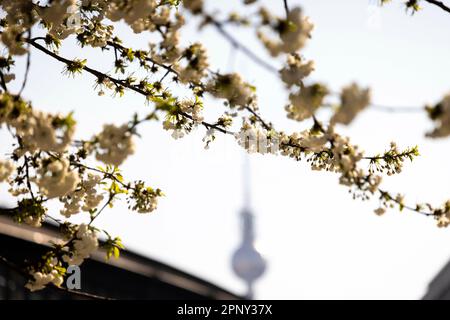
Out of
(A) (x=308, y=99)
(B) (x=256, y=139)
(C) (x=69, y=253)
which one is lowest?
(C) (x=69, y=253)

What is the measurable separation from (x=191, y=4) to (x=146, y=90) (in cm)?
204

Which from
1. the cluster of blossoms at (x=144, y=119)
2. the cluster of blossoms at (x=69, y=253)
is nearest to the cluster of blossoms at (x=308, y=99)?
the cluster of blossoms at (x=144, y=119)

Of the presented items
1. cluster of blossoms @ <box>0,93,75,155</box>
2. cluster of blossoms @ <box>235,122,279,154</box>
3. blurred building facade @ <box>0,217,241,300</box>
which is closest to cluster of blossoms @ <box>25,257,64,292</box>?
cluster of blossoms @ <box>0,93,75,155</box>

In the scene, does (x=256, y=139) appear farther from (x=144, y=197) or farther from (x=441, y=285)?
(x=441, y=285)

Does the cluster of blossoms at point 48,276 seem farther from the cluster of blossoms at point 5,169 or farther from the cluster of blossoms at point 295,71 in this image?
the cluster of blossoms at point 295,71

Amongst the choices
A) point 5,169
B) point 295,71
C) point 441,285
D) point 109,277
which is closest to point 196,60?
point 295,71

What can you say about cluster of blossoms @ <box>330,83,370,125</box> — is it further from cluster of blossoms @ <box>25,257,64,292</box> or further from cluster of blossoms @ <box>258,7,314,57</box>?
cluster of blossoms @ <box>25,257,64,292</box>

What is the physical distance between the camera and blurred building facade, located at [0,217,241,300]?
866 inches

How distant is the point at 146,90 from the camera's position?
621 cm

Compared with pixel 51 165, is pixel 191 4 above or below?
above

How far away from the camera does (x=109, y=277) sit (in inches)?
1122

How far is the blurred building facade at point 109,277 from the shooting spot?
21984 millimetres
